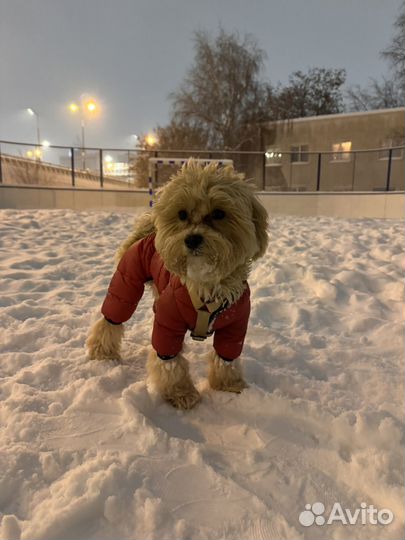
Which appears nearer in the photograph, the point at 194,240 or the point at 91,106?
the point at 194,240

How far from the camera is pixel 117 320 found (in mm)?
3072

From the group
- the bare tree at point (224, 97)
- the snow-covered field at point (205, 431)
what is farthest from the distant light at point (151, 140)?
the snow-covered field at point (205, 431)

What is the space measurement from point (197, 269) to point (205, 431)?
94 centimetres

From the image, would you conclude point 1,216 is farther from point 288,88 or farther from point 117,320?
point 288,88

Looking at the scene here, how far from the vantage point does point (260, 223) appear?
245cm

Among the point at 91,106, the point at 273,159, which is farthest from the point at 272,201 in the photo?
the point at 91,106

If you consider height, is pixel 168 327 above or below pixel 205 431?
above

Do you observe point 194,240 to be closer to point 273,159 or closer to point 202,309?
point 202,309

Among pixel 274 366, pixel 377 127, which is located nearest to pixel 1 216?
pixel 274 366

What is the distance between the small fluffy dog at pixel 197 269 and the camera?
7.23ft

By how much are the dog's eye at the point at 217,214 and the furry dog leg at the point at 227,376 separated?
100cm

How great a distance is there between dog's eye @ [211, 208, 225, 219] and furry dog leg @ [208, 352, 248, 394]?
1.00m

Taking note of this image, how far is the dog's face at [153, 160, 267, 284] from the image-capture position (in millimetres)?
2176

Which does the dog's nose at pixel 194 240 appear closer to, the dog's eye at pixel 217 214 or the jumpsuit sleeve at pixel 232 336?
the dog's eye at pixel 217 214
